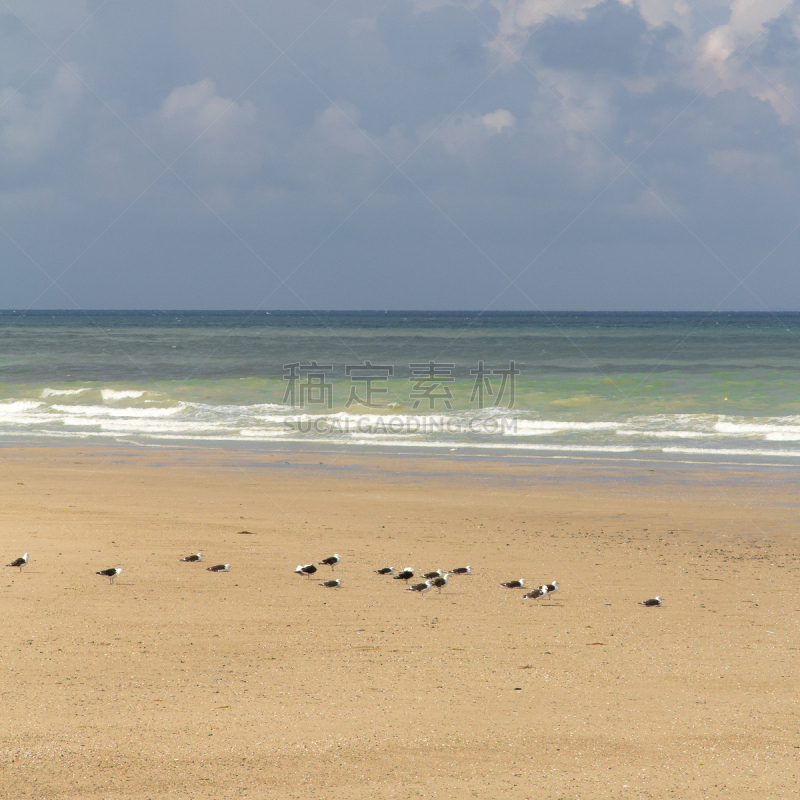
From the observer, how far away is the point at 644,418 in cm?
1944

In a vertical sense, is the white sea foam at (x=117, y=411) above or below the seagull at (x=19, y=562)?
below

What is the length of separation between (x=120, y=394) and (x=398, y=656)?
23.1 metres

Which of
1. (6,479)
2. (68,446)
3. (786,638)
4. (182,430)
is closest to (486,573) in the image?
(786,638)

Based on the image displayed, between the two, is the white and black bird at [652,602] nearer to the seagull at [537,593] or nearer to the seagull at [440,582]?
the seagull at [537,593]

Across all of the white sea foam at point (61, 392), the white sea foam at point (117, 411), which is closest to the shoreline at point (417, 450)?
the white sea foam at point (117, 411)

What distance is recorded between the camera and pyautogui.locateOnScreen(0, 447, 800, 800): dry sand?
11.4 ft

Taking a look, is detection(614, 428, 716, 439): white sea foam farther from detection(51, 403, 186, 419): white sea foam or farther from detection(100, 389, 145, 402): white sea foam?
detection(100, 389, 145, 402): white sea foam

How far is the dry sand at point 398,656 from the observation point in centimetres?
347

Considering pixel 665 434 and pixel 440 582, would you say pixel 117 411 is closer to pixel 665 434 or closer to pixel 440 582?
pixel 665 434

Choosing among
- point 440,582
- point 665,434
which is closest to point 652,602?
point 440,582

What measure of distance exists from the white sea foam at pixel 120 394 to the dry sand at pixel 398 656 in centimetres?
1666

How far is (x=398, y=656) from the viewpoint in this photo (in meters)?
4.73

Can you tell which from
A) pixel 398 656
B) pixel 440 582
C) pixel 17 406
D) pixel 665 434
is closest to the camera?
pixel 398 656

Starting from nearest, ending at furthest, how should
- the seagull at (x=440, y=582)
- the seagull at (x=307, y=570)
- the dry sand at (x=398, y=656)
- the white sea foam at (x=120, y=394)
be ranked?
the dry sand at (x=398, y=656)
the seagull at (x=440, y=582)
the seagull at (x=307, y=570)
the white sea foam at (x=120, y=394)
